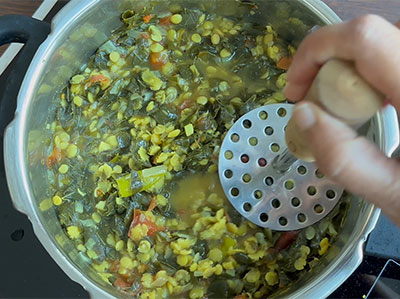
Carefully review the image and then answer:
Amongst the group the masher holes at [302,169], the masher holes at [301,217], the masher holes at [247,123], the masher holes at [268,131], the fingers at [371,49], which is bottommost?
the masher holes at [301,217]

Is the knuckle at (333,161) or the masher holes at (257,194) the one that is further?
the masher holes at (257,194)

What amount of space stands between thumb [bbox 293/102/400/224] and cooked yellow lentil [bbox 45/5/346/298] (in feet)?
1.58

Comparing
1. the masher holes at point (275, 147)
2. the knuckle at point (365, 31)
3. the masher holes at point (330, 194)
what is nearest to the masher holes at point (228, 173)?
the masher holes at point (275, 147)

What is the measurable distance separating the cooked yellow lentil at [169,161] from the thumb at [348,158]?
0.48 meters

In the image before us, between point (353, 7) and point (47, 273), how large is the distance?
99 cm

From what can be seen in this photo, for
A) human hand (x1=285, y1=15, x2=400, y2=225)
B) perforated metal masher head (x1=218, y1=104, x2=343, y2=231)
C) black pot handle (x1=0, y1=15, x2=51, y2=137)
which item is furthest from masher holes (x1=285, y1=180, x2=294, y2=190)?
black pot handle (x1=0, y1=15, x2=51, y2=137)

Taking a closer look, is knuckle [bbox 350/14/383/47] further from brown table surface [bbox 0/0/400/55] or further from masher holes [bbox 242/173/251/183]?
brown table surface [bbox 0/0/400/55]

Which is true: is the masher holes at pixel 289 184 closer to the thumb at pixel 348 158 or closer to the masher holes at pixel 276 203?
the masher holes at pixel 276 203

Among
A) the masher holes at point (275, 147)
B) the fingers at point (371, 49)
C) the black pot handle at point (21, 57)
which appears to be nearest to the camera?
the fingers at point (371, 49)

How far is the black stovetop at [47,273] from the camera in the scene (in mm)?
1065

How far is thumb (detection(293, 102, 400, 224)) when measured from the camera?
560 millimetres

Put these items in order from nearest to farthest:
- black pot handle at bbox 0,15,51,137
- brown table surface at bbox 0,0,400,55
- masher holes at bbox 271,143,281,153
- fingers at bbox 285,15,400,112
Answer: fingers at bbox 285,15,400,112 < black pot handle at bbox 0,15,51,137 < masher holes at bbox 271,143,281,153 < brown table surface at bbox 0,0,400,55

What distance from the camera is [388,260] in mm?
1068

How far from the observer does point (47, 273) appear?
1077 mm
